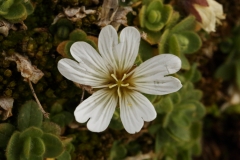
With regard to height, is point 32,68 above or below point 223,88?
above

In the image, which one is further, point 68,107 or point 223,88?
point 223,88

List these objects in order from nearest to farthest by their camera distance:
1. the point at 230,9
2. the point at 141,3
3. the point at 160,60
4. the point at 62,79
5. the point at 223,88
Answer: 1. the point at 160,60
2. the point at 62,79
3. the point at 141,3
4. the point at 230,9
5. the point at 223,88

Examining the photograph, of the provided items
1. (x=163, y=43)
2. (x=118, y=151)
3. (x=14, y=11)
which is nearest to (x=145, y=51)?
(x=163, y=43)

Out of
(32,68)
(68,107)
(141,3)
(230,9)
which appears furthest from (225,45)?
(32,68)

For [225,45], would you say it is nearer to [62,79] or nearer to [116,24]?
[116,24]

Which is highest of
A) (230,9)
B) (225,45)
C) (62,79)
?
(62,79)

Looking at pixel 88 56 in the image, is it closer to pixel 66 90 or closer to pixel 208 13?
pixel 66 90

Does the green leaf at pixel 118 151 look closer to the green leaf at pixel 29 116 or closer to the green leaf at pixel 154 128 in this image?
the green leaf at pixel 154 128

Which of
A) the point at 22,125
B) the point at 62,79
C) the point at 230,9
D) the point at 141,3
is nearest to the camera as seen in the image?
the point at 22,125
